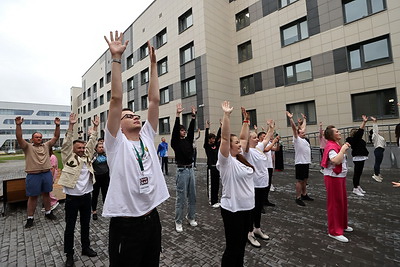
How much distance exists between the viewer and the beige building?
12.6 meters

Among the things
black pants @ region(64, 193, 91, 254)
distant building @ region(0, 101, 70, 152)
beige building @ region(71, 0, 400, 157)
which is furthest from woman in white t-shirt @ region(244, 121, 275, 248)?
distant building @ region(0, 101, 70, 152)

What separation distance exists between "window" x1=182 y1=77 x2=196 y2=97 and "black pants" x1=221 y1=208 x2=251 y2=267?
17.4 metres

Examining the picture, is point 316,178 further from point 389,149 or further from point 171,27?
point 171,27

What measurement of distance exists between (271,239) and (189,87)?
17612 millimetres

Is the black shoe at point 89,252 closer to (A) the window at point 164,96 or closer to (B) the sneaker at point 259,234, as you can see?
(B) the sneaker at point 259,234

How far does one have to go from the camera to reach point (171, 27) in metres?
21.4

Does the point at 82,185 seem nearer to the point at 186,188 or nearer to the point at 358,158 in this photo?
the point at 186,188

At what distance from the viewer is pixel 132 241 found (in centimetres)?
186

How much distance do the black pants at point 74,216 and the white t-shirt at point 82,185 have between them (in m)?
0.07

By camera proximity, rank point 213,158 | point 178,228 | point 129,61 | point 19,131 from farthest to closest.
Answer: point 129,61 → point 213,158 → point 19,131 → point 178,228

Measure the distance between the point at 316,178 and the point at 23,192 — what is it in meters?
11.4

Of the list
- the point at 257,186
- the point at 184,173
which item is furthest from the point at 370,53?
the point at 184,173

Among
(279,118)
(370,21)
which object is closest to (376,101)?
(370,21)

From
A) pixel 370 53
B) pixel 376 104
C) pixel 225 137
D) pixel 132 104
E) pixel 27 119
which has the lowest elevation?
pixel 225 137
